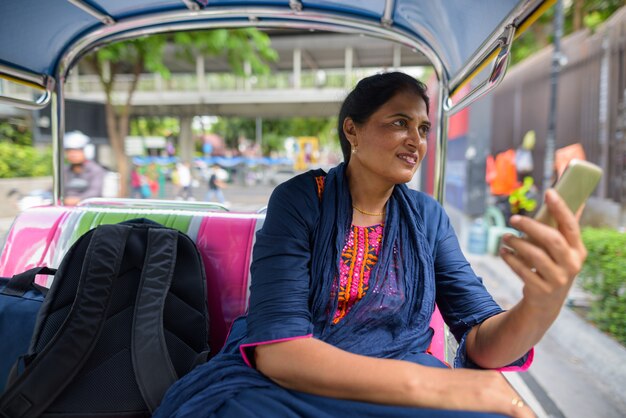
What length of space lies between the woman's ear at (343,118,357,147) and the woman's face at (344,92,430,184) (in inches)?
2.2

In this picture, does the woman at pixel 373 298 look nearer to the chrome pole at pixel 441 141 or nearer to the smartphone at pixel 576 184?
the smartphone at pixel 576 184

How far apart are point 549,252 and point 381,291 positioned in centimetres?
54

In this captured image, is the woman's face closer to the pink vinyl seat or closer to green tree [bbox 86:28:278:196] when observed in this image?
the pink vinyl seat

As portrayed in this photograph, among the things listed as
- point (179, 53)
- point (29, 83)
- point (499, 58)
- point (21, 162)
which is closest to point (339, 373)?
point (499, 58)

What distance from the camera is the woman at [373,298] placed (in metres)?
1.14

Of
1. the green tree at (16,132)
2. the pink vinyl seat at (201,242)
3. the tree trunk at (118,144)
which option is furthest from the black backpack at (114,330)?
the green tree at (16,132)

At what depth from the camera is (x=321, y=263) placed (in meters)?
1.42

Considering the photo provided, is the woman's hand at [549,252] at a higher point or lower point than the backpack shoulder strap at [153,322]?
higher

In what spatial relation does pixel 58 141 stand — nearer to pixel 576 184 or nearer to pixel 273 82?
pixel 576 184

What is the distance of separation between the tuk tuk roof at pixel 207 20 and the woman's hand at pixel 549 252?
999 mm

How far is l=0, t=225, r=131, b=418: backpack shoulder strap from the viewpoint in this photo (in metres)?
1.43

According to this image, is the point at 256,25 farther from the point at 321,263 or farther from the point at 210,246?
the point at 321,263

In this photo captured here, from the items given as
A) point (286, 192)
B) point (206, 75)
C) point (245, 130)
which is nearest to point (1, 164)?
point (206, 75)

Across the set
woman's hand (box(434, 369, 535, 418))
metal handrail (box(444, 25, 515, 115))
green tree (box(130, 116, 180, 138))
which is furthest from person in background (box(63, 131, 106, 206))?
green tree (box(130, 116, 180, 138))
